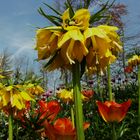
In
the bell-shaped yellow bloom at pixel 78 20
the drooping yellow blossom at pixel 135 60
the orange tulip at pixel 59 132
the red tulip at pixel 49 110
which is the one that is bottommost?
the orange tulip at pixel 59 132

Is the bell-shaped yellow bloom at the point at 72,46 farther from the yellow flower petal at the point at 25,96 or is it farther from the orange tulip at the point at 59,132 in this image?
the yellow flower petal at the point at 25,96

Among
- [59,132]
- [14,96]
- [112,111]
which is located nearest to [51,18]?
[59,132]

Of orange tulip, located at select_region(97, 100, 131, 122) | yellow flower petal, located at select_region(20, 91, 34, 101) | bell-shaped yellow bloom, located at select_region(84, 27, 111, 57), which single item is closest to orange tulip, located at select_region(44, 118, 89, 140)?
bell-shaped yellow bloom, located at select_region(84, 27, 111, 57)

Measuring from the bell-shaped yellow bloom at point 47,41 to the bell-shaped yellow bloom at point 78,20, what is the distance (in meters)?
0.04

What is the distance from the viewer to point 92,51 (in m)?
1.55

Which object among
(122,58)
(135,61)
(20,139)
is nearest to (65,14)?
(20,139)

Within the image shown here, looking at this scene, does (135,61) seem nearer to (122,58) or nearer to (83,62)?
(83,62)

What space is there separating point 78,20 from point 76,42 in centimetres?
9

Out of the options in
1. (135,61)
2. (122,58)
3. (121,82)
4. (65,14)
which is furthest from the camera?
(122,58)

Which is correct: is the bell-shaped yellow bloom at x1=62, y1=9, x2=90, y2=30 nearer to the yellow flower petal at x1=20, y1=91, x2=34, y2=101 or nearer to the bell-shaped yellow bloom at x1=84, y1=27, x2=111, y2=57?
the bell-shaped yellow bloom at x1=84, y1=27, x2=111, y2=57

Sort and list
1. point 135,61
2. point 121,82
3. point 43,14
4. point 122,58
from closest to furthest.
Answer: point 43,14
point 135,61
point 121,82
point 122,58

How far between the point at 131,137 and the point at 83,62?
334 cm

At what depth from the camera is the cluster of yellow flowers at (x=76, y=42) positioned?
151cm

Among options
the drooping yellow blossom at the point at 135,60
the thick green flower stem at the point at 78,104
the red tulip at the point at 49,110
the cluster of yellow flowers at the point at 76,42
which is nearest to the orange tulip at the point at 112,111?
the red tulip at the point at 49,110
